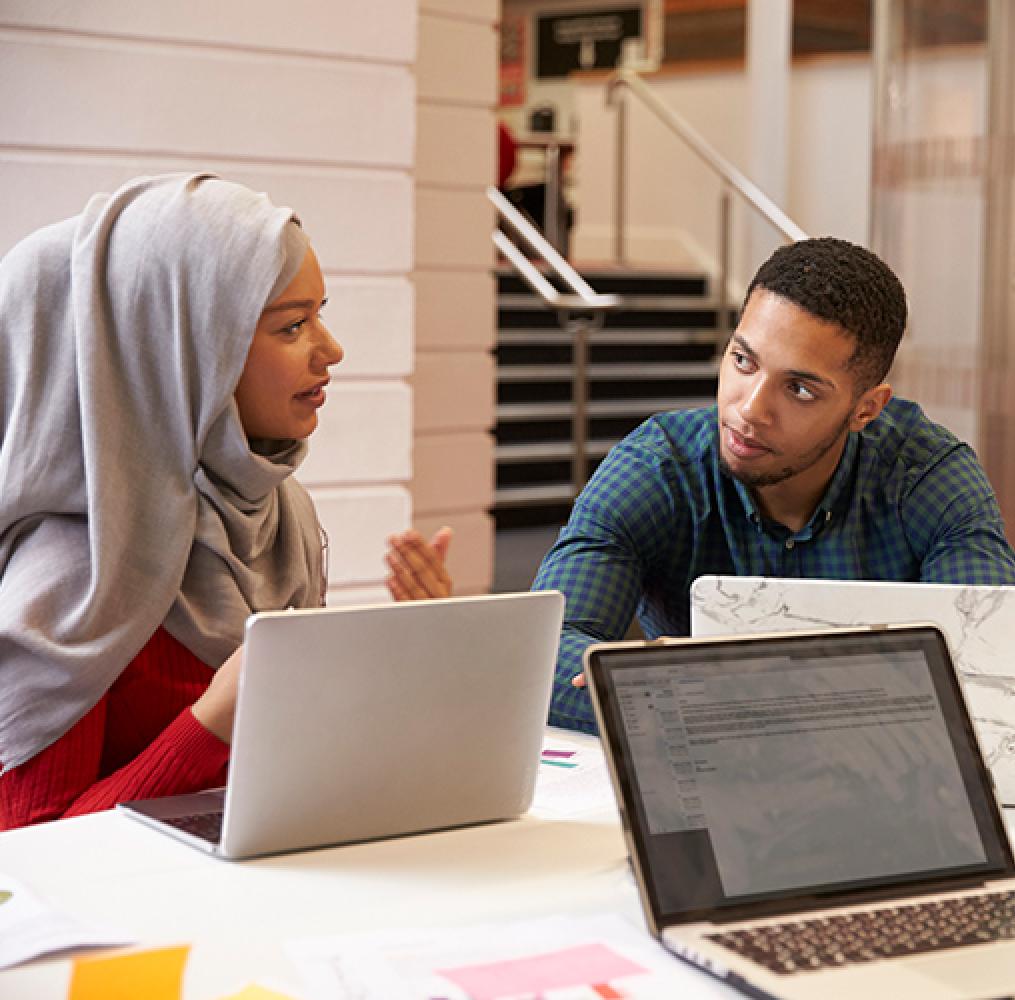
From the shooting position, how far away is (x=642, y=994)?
40.8 inches

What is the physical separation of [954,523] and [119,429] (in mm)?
1068

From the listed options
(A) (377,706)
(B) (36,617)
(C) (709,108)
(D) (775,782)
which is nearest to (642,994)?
(D) (775,782)

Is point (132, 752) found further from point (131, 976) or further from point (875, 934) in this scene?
point (875, 934)

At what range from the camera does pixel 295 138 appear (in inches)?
137

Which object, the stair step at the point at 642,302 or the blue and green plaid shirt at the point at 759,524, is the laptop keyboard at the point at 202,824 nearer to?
the blue and green plaid shirt at the point at 759,524

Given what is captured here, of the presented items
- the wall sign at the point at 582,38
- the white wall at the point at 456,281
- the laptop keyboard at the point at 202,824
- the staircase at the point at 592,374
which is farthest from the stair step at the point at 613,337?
the laptop keyboard at the point at 202,824

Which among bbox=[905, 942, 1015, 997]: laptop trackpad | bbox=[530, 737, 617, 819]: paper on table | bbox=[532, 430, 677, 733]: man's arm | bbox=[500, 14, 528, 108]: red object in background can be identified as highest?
bbox=[500, 14, 528, 108]: red object in background

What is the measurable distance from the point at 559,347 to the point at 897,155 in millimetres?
1687

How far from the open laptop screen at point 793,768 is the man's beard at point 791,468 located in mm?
735

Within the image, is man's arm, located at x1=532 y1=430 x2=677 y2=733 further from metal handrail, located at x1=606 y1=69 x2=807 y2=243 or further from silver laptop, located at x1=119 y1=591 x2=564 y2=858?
metal handrail, located at x1=606 y1=69 x2=807 y2=243

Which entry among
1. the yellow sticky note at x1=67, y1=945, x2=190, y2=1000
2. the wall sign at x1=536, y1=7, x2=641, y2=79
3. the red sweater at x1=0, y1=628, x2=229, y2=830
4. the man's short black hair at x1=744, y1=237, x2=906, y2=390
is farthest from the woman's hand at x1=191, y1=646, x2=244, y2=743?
the wall sign at x1=536, y1=7, x2=641, y2=79

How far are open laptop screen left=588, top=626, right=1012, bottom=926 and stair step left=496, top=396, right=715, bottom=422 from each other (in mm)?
5013

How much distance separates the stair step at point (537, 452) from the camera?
6.34 meters

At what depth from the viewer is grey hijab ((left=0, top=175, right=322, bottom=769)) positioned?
1629 mm
